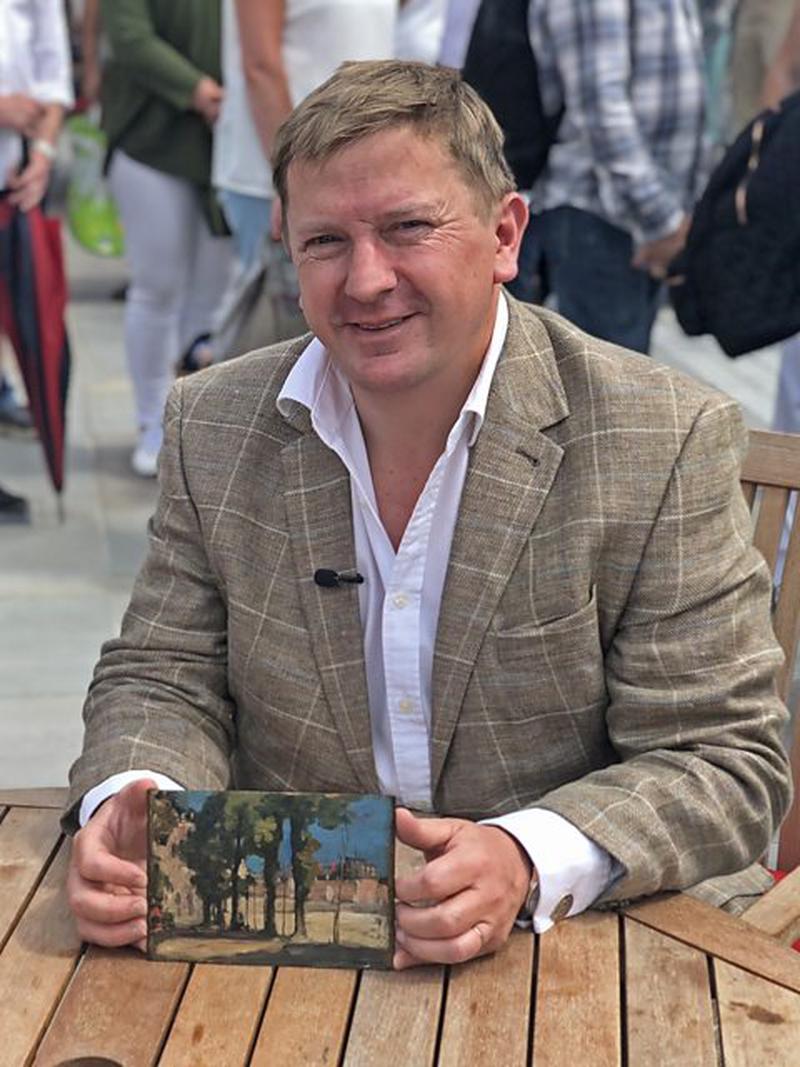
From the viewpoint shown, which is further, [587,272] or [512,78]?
[587,272]

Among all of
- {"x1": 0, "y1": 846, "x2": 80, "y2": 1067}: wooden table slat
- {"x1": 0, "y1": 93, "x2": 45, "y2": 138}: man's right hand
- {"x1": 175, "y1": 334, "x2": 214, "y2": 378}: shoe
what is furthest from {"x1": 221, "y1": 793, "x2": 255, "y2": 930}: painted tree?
{"x1": 175, "y1": 334, "x2": 214, "y2": 378}: shoe

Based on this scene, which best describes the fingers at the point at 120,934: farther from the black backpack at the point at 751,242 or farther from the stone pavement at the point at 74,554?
the black backpack at the point at 751,242

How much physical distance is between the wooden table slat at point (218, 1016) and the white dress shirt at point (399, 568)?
343 millimetres

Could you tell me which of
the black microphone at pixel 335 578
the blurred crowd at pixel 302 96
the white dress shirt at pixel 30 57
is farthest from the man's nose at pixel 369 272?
the white dress shirt at pixel 30 57

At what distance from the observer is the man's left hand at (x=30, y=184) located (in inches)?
197

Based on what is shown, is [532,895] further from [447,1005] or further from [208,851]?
[208,851]

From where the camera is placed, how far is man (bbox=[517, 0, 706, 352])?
4027 mm

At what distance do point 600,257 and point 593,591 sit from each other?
7.38 feet

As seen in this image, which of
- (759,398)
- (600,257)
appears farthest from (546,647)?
(759,398)

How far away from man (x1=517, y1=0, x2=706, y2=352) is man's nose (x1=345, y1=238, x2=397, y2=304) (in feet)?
7.08

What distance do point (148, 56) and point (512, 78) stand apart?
66.7 inches

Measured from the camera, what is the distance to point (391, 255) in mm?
2021

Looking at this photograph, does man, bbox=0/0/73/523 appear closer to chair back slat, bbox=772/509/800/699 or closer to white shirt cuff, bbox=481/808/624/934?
chair back slat, bbox=772/509/800/699

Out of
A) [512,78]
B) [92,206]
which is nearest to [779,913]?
[512,78]
